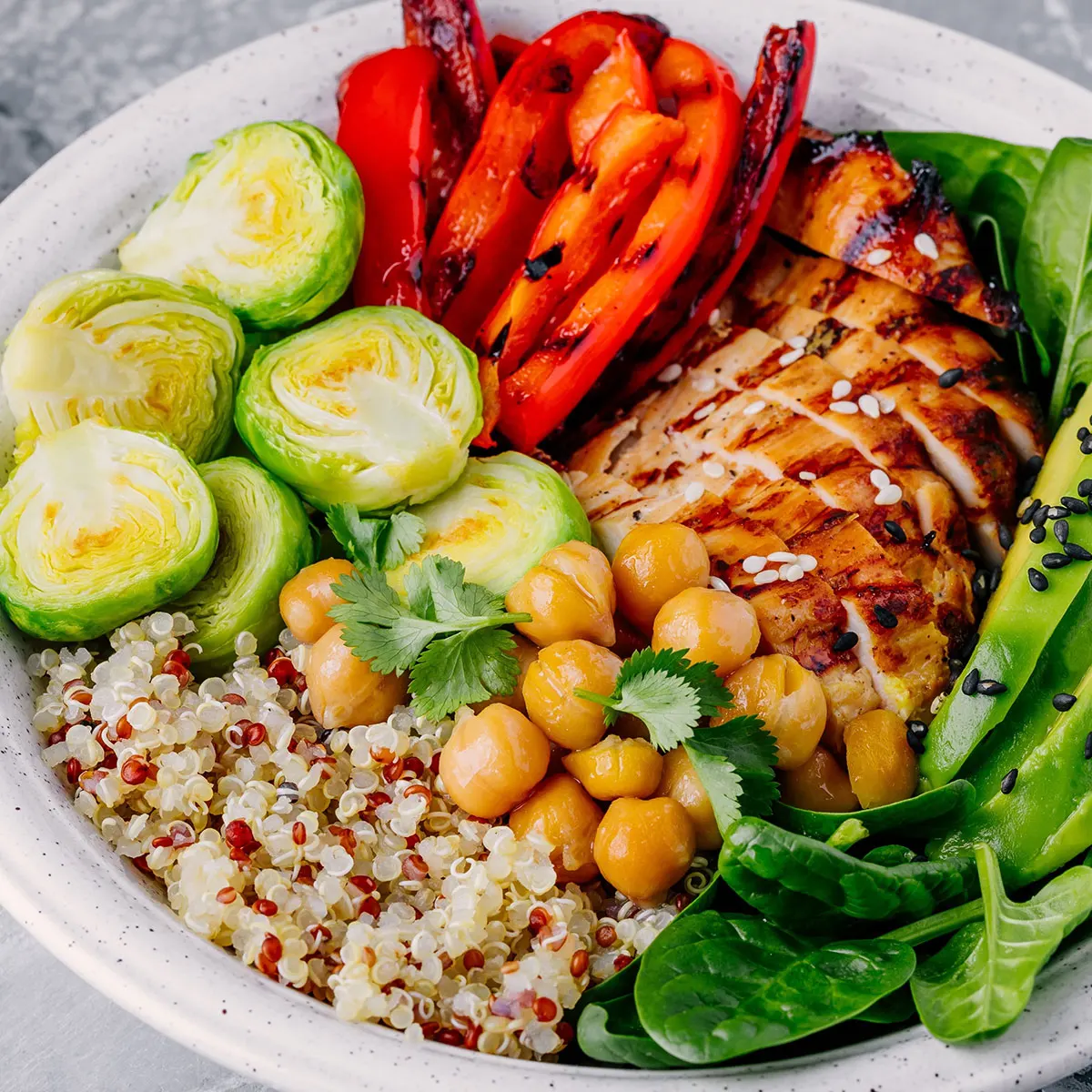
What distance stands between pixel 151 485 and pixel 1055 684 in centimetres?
190

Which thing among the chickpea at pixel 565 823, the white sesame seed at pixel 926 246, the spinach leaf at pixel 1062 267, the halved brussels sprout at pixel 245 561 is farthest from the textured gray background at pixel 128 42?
the chickpea at pixel 565 823

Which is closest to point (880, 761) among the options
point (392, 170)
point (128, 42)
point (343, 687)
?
point (343, 687)

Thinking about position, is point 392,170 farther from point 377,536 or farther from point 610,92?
point 377,536

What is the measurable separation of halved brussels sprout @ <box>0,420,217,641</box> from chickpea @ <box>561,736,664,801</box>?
3.03 ft

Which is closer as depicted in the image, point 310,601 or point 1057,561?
point 1057,561

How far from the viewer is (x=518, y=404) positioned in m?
2.87

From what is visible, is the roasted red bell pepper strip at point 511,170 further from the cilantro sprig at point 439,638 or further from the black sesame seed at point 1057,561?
the black sesame seed at point 1057,561

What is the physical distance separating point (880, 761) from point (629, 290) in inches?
49.0

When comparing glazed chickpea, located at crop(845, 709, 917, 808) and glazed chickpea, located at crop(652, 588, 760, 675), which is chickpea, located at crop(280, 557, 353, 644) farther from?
glazed chickpea, located at crop(845, 709, 917, 808)

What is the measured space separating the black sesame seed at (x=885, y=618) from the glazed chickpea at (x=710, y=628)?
29 centimetres

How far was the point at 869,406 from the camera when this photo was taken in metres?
2.76

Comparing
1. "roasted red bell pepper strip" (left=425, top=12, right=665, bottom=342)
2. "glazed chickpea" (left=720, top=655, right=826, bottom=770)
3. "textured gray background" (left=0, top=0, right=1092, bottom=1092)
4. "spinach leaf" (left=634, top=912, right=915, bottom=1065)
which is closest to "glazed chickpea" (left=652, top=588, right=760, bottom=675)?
"glazed chickpea" (left=720, top=655, right=826, bottom=770)

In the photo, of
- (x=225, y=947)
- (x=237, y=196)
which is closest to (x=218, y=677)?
(x=225, y=947)

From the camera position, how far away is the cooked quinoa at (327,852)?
202 centimetres
